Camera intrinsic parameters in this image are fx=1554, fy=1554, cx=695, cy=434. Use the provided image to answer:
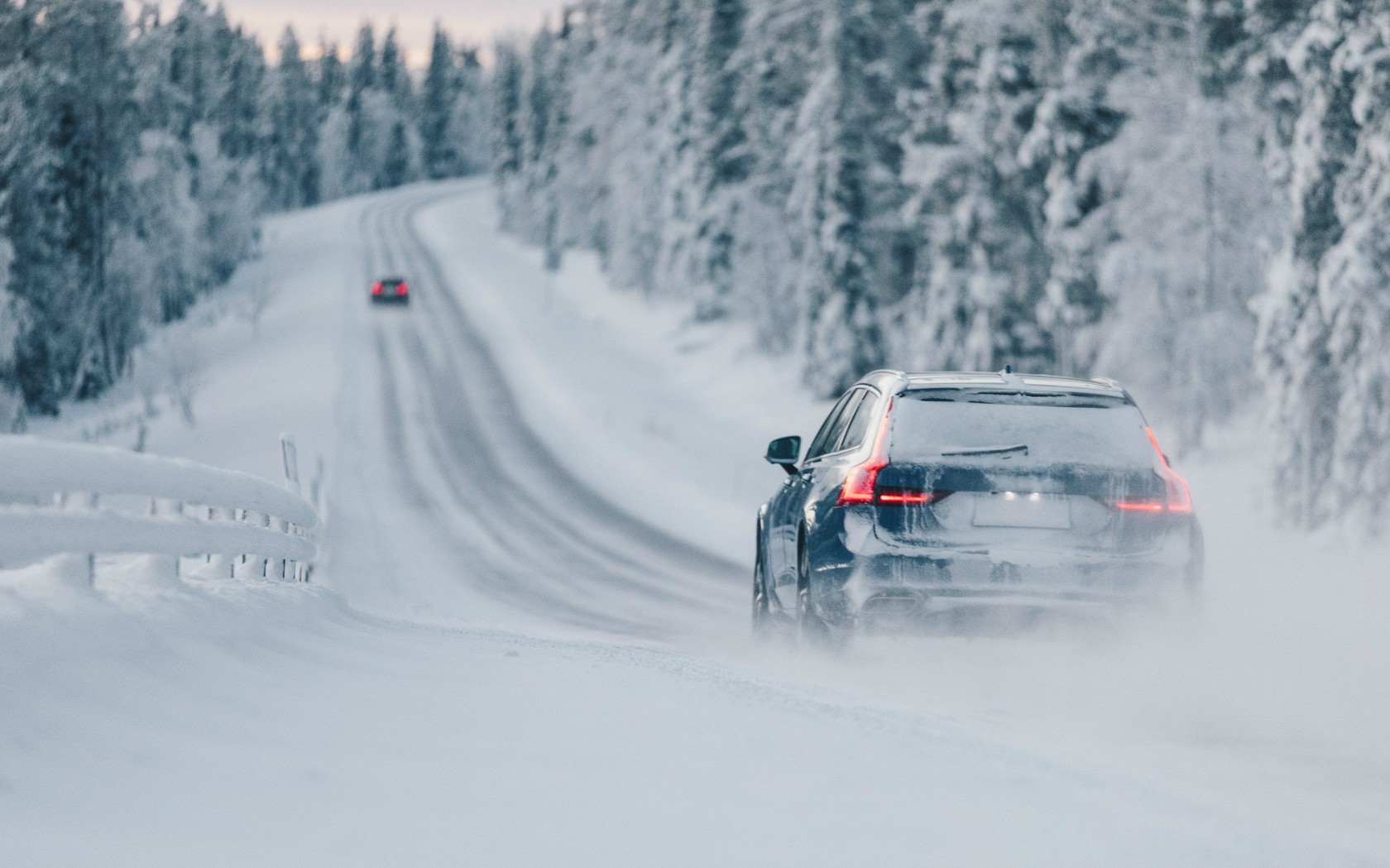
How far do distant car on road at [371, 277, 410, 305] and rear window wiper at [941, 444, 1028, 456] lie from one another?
191 feet

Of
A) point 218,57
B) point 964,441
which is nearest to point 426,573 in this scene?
point 964,441

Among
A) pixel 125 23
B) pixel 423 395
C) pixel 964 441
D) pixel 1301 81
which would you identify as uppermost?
pixel 125 23

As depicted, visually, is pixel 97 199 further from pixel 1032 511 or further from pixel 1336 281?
pixel 1032 511

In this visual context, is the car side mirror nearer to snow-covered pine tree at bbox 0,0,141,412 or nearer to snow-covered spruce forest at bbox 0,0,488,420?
snow-covered spruce forest at bbox 0,0,488,420

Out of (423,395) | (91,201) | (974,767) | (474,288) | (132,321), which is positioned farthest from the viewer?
(474,288)

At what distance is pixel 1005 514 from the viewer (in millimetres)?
7242

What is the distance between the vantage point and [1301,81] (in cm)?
1952

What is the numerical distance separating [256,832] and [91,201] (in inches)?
1869

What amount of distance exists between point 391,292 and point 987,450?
192 ft

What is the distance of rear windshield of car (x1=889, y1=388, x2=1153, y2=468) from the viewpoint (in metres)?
7.29

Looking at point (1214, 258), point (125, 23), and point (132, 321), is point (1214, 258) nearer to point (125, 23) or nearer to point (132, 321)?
point (125, 23)

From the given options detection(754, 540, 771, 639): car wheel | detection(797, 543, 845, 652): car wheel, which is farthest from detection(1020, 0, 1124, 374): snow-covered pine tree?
detection(797, 543, 845, 652): car wheel

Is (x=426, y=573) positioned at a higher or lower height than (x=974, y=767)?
lower

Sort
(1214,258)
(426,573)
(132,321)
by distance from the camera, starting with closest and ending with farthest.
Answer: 1. (426,573)
2. (1214,258)
3. (132,321)
